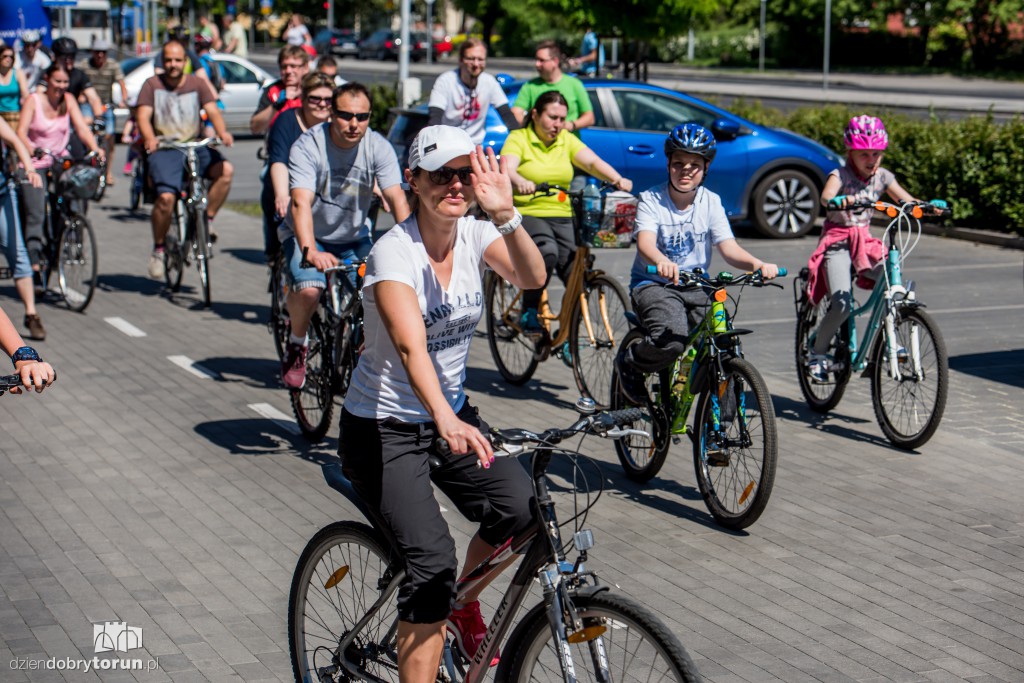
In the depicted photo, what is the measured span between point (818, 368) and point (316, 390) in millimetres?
2831

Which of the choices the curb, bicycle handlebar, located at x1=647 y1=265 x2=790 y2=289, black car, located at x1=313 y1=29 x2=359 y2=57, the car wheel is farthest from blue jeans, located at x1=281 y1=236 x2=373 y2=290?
black car, located at x1=313 y1=29 x2=359 y2=57

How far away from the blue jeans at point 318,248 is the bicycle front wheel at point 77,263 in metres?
4.08

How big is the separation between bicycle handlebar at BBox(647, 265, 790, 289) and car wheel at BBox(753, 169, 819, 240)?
908 centimetres

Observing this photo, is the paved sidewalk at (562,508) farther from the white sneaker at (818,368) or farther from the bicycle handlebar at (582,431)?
the bicycle handlebar at (582,431)

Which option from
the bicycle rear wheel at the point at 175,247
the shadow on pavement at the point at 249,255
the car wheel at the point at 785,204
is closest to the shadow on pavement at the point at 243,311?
the bicycle rear wheel at the point at 175,247

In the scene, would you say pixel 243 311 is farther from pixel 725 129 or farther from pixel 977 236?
pixel 977 236

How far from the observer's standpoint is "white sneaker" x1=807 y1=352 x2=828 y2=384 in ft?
27.2


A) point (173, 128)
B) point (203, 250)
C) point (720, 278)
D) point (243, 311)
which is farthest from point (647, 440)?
point (173, 128)

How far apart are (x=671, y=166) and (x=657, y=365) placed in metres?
0.96

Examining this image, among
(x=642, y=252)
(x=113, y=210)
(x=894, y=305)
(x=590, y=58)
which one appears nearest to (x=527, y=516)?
(x=642, y=252)

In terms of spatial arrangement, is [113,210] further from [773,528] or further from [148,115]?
[773,528]

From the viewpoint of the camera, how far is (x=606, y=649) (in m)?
3.57

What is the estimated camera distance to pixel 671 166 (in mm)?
7062

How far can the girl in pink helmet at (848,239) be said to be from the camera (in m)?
8.13
